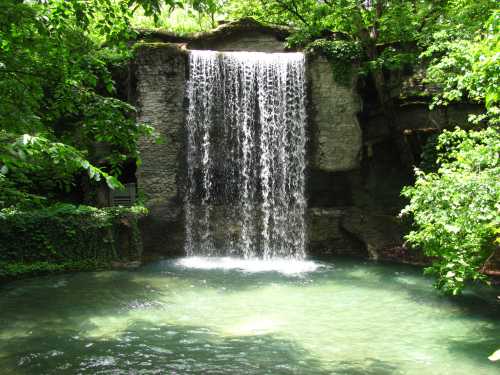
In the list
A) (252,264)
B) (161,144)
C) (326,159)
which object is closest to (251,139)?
(326,159)

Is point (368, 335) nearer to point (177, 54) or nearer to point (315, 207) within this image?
point (315, 207)

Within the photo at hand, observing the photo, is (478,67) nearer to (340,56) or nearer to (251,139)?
(340,56)

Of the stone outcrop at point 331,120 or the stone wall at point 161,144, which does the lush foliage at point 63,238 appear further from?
the stone outcrop at point 331,120

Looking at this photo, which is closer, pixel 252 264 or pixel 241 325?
pixel 241 325

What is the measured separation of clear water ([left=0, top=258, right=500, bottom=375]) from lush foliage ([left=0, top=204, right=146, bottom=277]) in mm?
653

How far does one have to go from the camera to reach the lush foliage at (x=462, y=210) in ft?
22.2

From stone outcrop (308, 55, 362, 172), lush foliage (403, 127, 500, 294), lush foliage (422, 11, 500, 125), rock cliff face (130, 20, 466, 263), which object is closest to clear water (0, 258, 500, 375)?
lush foliage (403, 127, 500, 294)

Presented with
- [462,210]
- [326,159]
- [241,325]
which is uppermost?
[462,210]

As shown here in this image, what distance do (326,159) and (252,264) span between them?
12.7ft

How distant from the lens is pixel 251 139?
14.5 meters

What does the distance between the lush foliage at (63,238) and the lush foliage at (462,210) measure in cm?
682

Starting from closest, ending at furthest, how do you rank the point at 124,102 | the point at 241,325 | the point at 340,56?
the point at 124,102 < the point at 241,325 < the point at 340,56

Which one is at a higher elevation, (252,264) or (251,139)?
(251,139)

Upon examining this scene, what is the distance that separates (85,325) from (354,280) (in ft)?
19.4
